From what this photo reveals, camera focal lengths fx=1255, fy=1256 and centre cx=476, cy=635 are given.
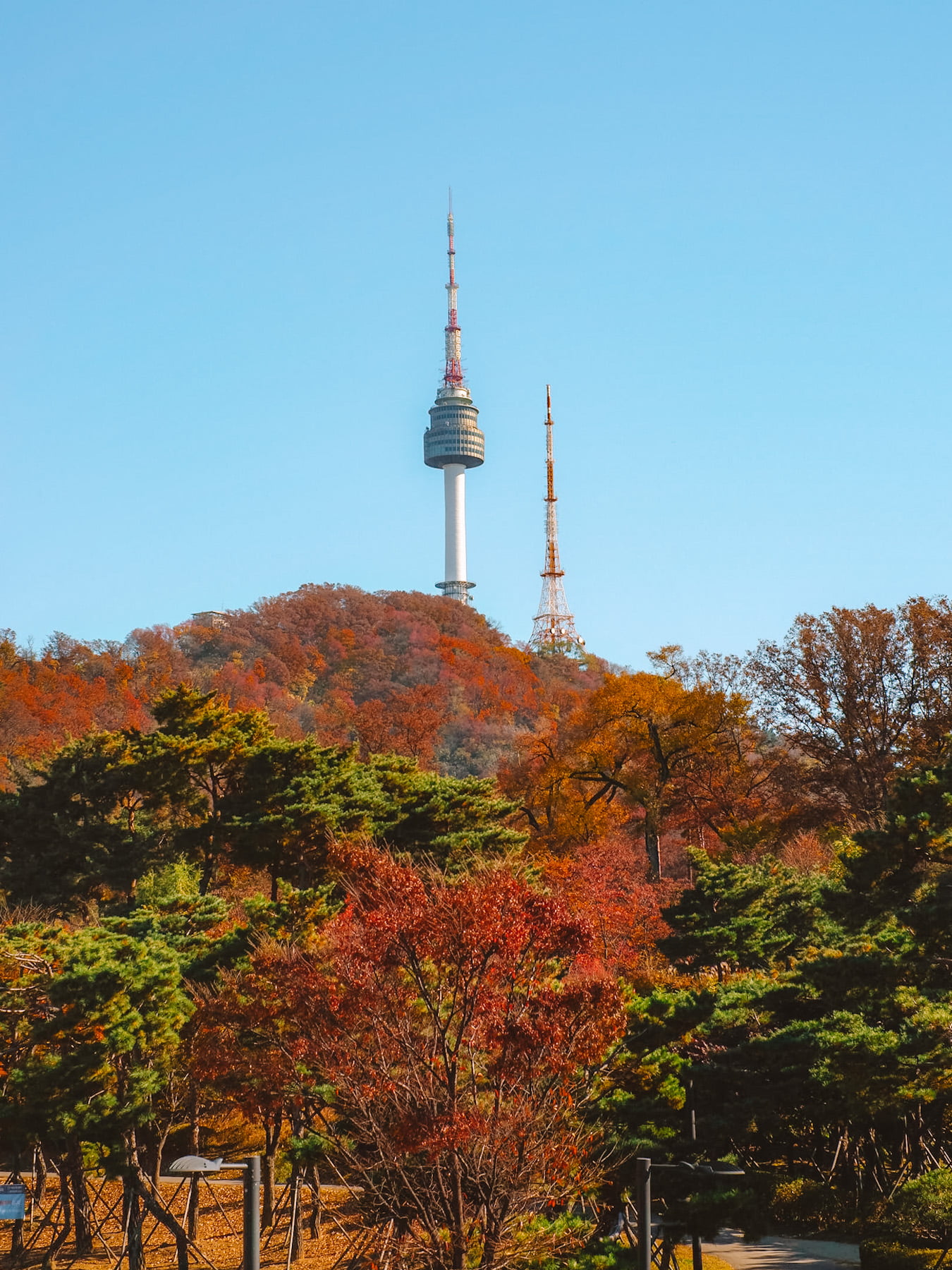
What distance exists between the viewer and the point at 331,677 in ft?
236

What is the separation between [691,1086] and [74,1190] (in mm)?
9614

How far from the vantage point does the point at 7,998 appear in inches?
687

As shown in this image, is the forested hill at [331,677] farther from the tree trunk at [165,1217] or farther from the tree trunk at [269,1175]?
the tree trunk at [165,1217]

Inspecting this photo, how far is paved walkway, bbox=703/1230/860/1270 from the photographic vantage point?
18078mm

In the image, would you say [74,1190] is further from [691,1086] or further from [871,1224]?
[871,1224]

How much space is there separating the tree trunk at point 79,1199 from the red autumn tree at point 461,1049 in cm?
631

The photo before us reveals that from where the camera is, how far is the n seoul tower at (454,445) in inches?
4749

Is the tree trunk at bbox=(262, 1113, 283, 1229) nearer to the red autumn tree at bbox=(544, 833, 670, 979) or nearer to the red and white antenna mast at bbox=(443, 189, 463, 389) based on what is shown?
the red autumn tree at bbox=(544, 833, 670, 979)

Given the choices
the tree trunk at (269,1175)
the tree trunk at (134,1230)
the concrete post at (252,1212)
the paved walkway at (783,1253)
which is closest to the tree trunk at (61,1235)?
the tree trunk at (134,1230)

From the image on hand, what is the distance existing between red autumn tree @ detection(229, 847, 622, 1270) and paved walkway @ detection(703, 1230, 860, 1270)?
243 inches

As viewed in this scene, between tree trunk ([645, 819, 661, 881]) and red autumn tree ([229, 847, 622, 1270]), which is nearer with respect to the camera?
red autumn tree ([229, 847, 622, 1270])

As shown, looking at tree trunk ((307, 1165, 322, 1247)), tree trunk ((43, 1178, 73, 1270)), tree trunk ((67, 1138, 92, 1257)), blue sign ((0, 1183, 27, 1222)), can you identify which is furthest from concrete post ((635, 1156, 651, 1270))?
tree trunk ((43, 1178, 73, 1270))

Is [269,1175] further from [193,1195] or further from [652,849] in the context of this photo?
[652,849]

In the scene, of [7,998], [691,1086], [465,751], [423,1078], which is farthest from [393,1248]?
[465,751]
